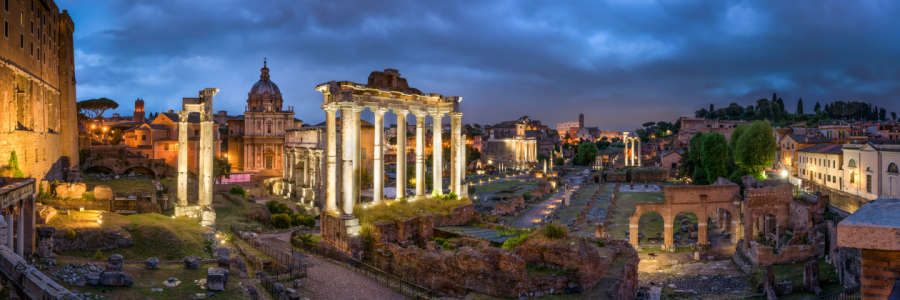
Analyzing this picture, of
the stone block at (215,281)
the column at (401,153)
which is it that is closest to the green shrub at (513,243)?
the column at (401,153)

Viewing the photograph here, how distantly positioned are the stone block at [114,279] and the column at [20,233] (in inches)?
128

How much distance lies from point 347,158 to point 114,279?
31.5ft

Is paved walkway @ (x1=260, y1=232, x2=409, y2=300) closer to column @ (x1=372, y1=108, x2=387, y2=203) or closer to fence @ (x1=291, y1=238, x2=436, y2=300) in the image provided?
fence @ (x1=291, y1=238, x2=436, y2=300)

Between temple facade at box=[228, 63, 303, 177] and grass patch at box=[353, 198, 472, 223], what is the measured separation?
115 ft

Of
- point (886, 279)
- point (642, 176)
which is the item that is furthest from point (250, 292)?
point (642, 176)

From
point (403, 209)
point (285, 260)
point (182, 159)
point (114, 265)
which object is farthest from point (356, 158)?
point (114, 265)

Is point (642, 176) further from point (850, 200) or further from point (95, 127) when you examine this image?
point (95, 127)

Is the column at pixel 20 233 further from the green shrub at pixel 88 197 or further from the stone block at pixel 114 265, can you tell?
the green shrub at pixel 88 197

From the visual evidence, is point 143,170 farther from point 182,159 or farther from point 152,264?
point 152,264

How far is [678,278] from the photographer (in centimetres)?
2133

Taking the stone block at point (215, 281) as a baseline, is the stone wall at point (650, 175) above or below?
below

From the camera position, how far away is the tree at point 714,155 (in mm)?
49250

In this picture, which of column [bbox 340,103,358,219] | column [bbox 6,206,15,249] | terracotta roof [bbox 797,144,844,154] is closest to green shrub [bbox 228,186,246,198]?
column [bbox 340,103,358,219]

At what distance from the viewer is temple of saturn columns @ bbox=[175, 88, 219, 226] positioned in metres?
22.6
